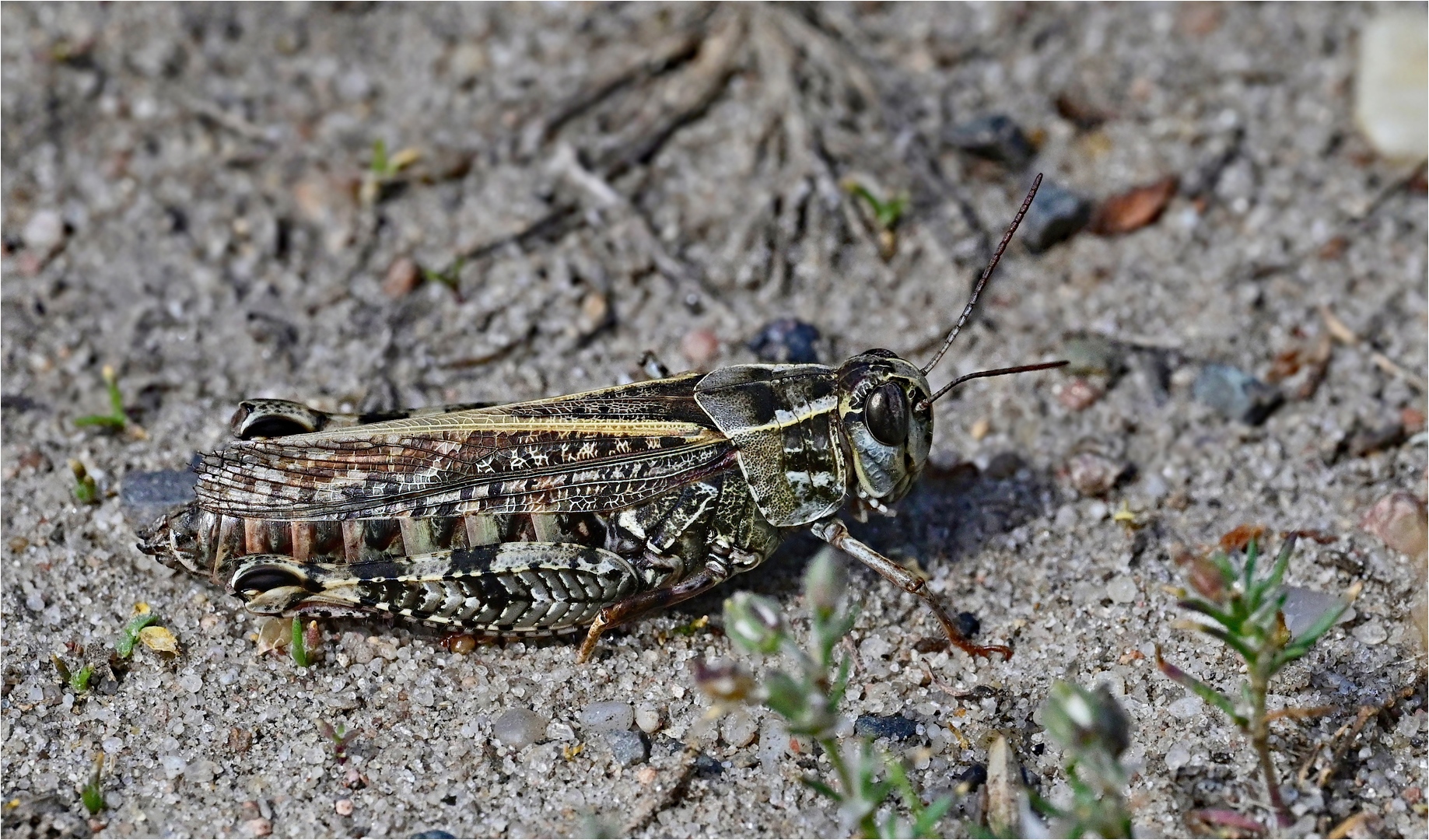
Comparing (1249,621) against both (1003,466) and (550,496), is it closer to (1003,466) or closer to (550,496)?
(1003,466)

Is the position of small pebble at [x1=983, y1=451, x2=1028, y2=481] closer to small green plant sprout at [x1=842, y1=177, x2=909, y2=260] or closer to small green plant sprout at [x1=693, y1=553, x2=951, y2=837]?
small green plant sprout at [x1=842, y1=177, x2=909, y2=260]

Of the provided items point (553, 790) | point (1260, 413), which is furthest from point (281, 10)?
point (1260, 413)

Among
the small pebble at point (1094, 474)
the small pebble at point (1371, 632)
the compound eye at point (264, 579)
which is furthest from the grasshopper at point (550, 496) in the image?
the small pebble at point (1371, 632)

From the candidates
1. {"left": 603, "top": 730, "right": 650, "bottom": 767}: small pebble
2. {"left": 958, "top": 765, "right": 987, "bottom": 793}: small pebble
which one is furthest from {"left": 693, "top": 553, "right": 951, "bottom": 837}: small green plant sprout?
{"left": 603, "top": 730, "right": 650, "bottom": 767}: small pebble

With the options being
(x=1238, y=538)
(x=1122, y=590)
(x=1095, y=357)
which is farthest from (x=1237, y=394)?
(x=1122, y=590)

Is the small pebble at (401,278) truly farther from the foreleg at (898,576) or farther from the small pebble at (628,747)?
the small pebble at (628,747)

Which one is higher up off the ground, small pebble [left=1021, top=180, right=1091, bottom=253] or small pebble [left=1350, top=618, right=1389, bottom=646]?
small pebble [left=1021, top=180, right=1091, bottom=253]
